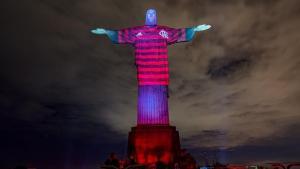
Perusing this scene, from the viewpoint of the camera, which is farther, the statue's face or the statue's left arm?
the statue's face

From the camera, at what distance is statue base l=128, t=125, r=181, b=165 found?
20.5m

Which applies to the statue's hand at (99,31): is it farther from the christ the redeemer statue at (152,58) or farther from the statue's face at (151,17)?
the statue's face at (151,17)

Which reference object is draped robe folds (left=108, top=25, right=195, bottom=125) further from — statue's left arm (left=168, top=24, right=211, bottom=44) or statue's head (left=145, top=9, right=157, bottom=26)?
statue's head (left=145, top=9, right=157, bottom=26)

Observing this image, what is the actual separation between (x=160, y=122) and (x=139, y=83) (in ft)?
8.90

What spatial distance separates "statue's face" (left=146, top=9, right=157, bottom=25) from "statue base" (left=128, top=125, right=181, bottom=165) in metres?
6.77

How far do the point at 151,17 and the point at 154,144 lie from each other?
8.16 m

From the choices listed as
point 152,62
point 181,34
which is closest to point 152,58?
point 152,62

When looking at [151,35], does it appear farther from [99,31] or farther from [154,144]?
[154,144]

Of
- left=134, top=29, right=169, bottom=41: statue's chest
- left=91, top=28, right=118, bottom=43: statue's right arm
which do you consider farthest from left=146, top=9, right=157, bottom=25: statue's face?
left=91, top=28, right=118, bottom=43: statue's right arm

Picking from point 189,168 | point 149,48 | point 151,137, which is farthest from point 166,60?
point 189,168

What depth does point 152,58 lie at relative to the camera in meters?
22.3

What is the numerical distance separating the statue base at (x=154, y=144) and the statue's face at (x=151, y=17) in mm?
6766

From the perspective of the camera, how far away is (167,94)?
71.8 feet

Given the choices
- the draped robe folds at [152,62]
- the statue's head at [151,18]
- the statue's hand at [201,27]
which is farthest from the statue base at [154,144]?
the statue's head at [151,18]
